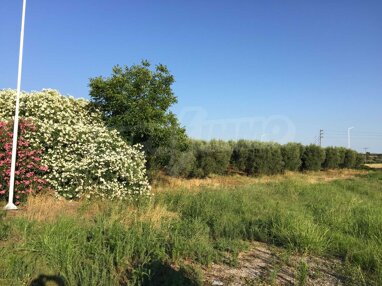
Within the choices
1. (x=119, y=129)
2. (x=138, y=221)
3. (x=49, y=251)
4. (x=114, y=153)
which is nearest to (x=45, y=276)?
(x=49, y=251)

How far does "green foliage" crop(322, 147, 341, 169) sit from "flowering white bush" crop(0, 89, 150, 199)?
22.4m

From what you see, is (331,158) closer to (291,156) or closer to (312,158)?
(312,158)

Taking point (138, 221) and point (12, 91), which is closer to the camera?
point (138, 221)

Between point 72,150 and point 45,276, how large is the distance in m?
5.86

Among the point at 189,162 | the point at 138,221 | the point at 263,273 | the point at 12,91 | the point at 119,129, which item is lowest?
the point at 263,273

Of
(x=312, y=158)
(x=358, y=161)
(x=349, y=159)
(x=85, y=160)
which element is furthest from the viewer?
(x=358, y=161)

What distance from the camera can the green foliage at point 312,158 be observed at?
25.5 meters

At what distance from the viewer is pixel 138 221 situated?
19.6 feet

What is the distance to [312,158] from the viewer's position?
25.8m

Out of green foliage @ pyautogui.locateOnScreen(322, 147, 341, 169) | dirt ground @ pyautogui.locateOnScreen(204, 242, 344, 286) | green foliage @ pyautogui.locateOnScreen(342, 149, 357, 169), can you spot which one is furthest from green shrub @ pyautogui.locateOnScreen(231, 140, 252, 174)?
green foliage @ pyautogui.locateOnScreen(342, 149, 357, 169)

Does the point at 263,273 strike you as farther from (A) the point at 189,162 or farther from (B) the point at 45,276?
(A) the point at 189,162

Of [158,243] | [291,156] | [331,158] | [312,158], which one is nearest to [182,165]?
[291,156]

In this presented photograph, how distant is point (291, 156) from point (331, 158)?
7.79 metres

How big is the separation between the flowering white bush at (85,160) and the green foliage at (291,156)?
1461 cm
